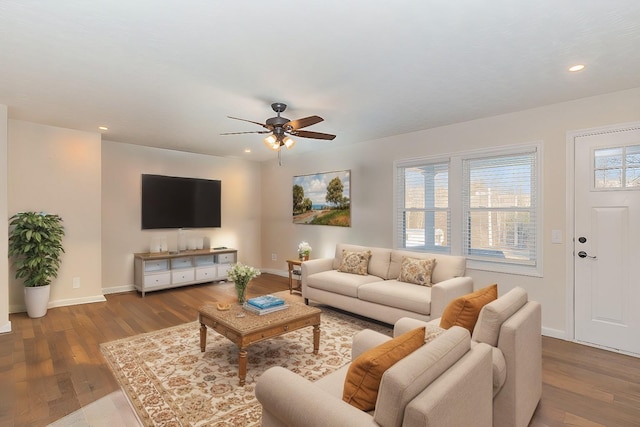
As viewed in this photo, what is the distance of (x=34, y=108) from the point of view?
3.69 m

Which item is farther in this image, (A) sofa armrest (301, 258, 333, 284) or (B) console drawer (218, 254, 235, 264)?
(B) console drawer (218, 254, 235, 264)

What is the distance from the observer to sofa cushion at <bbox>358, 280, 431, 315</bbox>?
11.1ft

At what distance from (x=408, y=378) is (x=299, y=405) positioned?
1.54 feet

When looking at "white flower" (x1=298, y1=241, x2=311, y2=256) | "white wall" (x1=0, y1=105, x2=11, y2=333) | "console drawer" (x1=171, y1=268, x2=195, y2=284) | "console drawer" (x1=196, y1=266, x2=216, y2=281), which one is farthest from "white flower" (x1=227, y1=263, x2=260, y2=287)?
"console drawer" (x1=196, y1=266, x2=216, y2=281)

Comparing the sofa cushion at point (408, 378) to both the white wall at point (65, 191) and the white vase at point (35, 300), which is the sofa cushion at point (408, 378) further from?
the white wall at point (65, 191)

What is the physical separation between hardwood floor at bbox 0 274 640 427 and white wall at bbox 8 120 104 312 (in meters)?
0.44

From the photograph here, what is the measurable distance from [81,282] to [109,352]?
2256 mm

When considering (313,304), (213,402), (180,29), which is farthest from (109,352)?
(180,29)

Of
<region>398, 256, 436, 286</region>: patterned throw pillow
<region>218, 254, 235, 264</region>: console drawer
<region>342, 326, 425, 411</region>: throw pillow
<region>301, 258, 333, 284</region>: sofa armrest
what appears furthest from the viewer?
<region>218, 254, 235, 264</region>: console drawer

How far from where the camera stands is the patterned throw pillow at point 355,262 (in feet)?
14.7

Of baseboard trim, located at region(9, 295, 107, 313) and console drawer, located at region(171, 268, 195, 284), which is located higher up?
console drawer, located at region(171, 268, 195, 284)

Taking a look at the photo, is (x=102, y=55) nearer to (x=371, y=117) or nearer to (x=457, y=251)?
(x=371, y=117)

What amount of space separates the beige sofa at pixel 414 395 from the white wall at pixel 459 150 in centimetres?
264

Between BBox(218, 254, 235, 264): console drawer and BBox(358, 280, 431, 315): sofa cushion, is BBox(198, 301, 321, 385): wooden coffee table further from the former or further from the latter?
BBox(218, 254, 235, 264): console drawer
